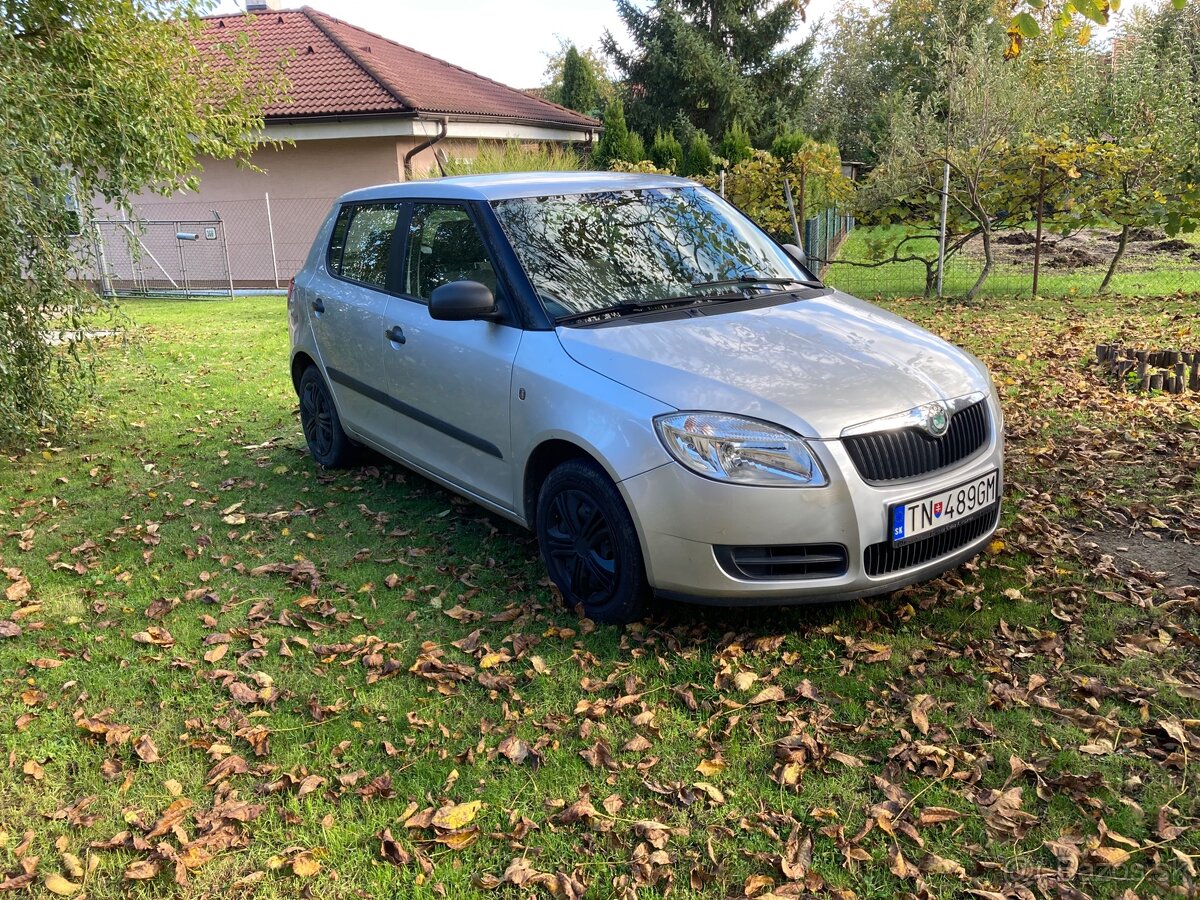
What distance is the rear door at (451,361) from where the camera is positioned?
4332 mm

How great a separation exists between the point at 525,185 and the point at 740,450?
2217 millimetres

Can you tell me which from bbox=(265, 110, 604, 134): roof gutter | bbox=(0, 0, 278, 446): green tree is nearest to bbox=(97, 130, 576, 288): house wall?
bbox=(265, 110, 604, 134): roof gutter

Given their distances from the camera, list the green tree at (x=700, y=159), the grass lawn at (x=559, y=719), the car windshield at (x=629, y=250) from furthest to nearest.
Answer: the green tree at (x=700, y=159) < the car windshield at (x=629, y=250) < the grass lawn at (x=559, y=719)

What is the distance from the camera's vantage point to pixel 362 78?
20.0m

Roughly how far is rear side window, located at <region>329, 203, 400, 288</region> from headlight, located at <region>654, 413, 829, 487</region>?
2.56 metres

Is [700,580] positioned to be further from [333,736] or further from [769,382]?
[333,736]

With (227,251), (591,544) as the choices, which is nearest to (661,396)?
(591,544)

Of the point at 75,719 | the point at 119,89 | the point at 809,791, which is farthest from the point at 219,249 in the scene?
the point at 809,791

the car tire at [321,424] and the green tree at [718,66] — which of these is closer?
the car tire at [321,424]

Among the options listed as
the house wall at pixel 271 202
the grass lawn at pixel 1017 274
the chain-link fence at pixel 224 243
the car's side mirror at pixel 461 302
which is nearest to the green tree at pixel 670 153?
the house wall at pixel 271 202

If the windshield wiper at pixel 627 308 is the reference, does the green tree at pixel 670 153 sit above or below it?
above

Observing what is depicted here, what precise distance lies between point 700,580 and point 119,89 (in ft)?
22.0

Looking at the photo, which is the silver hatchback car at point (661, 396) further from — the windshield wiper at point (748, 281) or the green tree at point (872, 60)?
the green tree at point (872, 60)

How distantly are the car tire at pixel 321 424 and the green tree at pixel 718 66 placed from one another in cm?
2761
